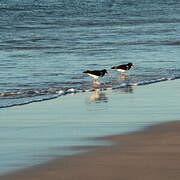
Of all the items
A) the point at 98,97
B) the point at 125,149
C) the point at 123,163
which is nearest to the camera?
the point at 123,163

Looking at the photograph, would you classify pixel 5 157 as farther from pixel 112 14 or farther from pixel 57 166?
pixel 112 14

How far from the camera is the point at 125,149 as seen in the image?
29.0ft

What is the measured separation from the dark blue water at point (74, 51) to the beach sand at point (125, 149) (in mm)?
1621

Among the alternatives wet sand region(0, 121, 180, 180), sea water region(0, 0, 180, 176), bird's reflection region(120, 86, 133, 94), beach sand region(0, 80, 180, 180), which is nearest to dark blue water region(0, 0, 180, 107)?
sea water region(0, 0, 180, 176)

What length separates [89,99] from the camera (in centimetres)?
1322

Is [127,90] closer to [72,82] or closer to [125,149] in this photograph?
[72,82]

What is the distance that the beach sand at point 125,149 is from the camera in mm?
7715

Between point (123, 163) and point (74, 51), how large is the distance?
44.0 feet

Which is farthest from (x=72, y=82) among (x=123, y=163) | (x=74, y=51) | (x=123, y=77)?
(x=123, y=163)

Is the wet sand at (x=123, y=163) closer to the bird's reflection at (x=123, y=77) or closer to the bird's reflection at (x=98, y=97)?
the bird's reflection at (x=98, y=97)

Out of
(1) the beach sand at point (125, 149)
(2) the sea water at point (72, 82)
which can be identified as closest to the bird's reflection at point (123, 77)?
(2) the sea water at point (72, 82)

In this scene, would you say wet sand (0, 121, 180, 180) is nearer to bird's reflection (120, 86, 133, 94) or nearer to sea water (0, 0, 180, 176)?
sea water (0, 0, 180, 176)

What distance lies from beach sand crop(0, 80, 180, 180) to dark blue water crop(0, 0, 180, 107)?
162cm

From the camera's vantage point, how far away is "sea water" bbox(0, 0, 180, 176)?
31.7 ft
